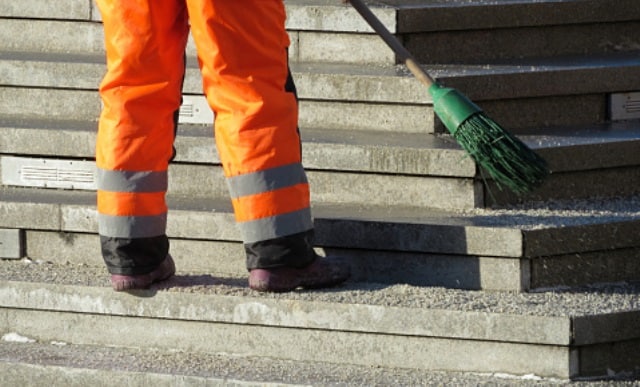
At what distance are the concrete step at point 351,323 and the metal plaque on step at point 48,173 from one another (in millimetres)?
578

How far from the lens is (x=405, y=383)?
4.77 m

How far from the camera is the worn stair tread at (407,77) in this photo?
5.77m

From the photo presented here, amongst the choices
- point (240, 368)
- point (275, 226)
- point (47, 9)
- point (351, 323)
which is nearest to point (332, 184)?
point (275, 226)

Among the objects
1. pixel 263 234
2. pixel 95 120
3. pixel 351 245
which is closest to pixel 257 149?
pixel 263 234

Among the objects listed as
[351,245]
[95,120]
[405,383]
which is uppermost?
[95,120]

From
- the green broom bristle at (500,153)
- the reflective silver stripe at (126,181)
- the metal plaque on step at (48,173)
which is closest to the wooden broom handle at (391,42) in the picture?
the green broom bristle at (500,153)

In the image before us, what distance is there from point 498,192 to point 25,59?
2.14 metres

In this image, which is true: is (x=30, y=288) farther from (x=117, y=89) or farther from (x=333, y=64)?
(x=333, y=64)

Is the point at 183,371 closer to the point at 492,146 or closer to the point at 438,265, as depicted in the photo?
the point at 438,265

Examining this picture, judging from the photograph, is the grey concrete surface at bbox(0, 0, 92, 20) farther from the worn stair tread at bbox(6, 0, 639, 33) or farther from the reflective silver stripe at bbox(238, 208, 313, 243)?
the reflective silver stripe at bbox(238, 208, 313, 243)

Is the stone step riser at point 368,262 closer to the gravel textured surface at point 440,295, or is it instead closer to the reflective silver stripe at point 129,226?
the gravel textured surface at point 440,295

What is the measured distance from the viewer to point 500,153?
5.08m

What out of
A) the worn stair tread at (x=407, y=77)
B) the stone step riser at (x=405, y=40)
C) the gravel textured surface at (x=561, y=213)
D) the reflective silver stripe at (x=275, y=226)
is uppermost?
the stone step riser at (x=405, y=40)

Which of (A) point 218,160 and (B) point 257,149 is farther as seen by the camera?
(A) point 218,160
